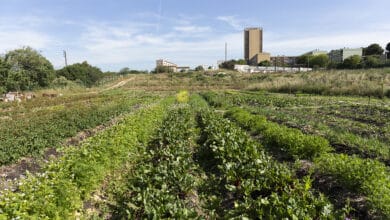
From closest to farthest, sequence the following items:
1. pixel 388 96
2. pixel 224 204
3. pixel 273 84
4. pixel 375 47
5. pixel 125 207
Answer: pixel 125 207, pixel 224 204, pixel 388 96, pixel 273 84, pixel 375 47

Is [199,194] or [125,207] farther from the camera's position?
[199,194]

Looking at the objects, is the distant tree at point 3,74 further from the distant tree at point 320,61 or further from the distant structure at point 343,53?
the distant structure at point 343,53

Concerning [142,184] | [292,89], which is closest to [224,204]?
[142,184]

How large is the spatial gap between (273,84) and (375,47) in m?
74.4

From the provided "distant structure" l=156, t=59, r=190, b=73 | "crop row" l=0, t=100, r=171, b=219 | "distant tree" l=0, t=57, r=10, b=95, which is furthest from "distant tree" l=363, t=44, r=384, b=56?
"crop row" l=0, t=100, r=171, b=219

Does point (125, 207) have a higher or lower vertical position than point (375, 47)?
lower

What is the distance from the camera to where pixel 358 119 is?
14.2 metres

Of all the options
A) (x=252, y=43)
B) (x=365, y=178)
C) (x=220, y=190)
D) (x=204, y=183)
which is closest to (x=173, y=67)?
(x=252, y=43)

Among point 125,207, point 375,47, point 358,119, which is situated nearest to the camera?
point 125,207

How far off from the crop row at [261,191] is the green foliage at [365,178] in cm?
63

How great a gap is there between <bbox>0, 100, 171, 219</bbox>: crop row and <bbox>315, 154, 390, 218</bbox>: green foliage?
4595 mm

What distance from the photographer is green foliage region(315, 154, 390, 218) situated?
4.63 m

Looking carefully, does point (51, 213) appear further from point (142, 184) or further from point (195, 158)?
point (195, 158)

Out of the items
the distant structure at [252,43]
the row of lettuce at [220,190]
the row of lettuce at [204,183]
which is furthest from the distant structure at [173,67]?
the row of lettuce at [220,190]
